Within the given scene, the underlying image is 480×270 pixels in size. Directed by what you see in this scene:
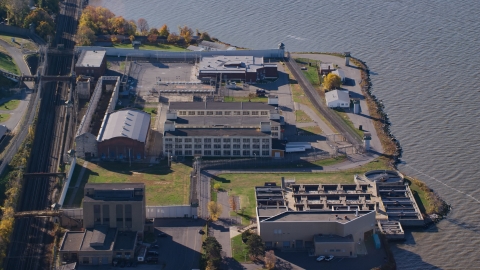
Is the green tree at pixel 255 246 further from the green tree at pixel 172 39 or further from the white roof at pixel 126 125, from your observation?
the green tree at pixel 172 39

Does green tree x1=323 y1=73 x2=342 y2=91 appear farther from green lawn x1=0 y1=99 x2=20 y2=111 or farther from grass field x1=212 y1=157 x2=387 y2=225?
green lawn x1=0 y1=99 x2=20 y2=111

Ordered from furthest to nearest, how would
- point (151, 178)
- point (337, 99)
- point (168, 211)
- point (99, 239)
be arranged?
point (337, 99) < point (151, 178) < point (168, 211) < point (99, 239)

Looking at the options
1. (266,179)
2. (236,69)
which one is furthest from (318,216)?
(236,69)

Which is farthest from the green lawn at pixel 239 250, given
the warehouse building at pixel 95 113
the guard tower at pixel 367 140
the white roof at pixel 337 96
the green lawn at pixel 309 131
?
the white roof at pixel 337 96

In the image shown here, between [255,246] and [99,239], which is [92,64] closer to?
[99,239]

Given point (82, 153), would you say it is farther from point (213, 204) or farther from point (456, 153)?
point (456, 153)

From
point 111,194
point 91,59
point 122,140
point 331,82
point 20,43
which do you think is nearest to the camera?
point 111,194

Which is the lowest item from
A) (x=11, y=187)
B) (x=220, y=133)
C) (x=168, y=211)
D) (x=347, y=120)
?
(x=168, y=211)
